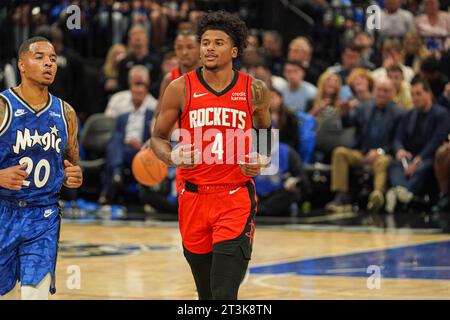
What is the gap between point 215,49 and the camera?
23.5 ft

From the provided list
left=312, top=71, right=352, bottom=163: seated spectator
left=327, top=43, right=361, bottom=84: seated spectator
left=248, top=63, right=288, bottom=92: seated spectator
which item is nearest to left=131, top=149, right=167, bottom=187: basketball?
left=248, top=63, right=288, bottom=92: seated spectator

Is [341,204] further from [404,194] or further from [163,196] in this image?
[163,196]

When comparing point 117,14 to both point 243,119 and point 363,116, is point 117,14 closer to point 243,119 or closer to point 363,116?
point 363,116

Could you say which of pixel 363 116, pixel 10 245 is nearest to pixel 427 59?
pixel 363 116

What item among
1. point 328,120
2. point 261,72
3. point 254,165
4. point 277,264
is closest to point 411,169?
point 328,120

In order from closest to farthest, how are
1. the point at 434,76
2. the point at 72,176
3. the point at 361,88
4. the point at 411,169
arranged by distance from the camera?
the point at 72,176 < the point at 411,169 < the point at 434,76 < the point at 361,88

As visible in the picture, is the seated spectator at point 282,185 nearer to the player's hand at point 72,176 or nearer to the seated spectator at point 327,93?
the seated spectator at point 327,93

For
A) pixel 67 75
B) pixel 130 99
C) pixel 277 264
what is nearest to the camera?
pixel 277 264

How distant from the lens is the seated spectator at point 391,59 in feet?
54.6

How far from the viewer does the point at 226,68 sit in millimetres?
7211

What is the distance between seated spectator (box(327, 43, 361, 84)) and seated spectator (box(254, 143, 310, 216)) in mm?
2508

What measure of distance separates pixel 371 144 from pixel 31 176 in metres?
9.39
